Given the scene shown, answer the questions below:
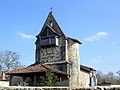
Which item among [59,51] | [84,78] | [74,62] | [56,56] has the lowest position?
[84,78]

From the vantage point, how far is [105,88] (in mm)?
12281

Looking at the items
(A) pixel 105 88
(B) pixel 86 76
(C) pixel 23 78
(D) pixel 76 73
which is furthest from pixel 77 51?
(A) pixel 105 88

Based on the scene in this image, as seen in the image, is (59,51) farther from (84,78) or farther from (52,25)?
(84,78)

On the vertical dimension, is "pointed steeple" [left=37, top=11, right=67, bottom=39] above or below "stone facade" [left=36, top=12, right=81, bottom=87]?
above

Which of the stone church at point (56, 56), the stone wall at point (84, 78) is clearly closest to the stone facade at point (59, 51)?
the stone church at point (56, 56)

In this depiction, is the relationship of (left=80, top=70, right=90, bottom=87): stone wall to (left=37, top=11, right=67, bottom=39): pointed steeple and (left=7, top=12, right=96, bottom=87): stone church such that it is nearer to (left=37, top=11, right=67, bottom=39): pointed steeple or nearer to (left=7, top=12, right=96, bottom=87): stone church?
(left=7, top=12, right=96, bottom=87): stone church

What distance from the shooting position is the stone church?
1332 inches

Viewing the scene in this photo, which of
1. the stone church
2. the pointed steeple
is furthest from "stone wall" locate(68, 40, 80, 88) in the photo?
the pointed steeple

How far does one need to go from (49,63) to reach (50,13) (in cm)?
820

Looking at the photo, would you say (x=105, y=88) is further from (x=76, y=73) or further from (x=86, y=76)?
(x=86, y=76)

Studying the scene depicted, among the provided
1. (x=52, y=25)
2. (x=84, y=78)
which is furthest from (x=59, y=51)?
(x=84, y=78)

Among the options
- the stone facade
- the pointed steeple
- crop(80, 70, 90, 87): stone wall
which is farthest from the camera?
crop(80, 70, 90, 87): stone wall

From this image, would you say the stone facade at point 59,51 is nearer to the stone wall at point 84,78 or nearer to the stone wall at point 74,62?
the stone wall at point 74,62

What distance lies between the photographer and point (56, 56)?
35938 millimetres
